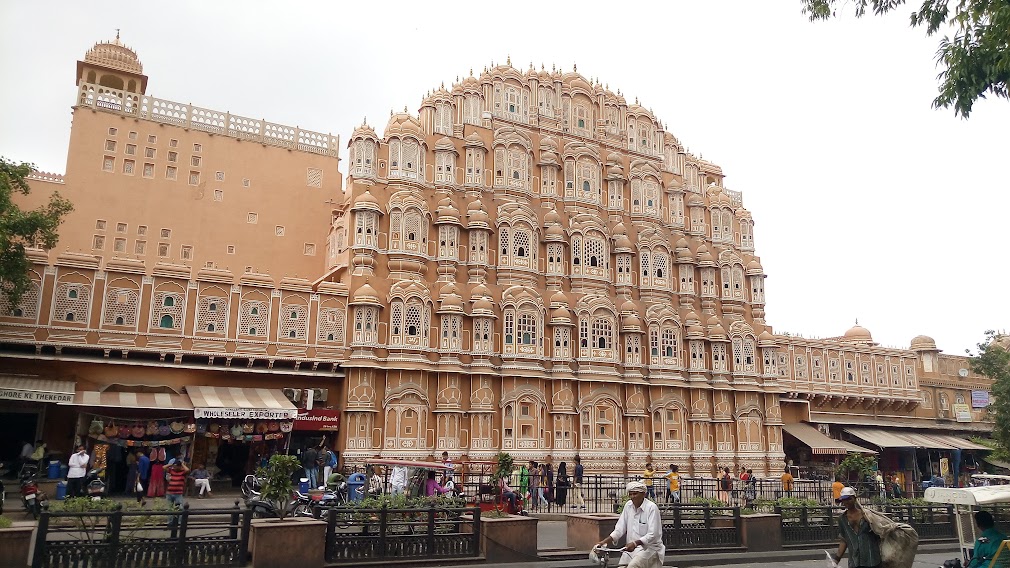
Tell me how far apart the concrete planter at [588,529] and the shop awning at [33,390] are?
16.2m

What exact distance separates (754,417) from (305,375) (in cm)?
2255

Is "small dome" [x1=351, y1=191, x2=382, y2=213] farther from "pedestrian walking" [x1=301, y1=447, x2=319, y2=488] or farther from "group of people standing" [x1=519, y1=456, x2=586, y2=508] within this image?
"group of people standing" [x1=519, y1=456, x2=586, y2=508]

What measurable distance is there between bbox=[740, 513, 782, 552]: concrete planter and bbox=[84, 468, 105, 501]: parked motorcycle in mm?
14272

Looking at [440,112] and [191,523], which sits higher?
[440,112]

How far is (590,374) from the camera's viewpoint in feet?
107

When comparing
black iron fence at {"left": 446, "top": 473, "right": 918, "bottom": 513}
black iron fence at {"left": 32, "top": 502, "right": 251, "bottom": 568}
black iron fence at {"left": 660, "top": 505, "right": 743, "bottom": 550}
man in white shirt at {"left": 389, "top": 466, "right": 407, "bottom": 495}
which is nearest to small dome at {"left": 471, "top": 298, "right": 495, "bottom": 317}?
black iron fence at {"left": 446, "top": 473, "right": 918, "bottom": 513}

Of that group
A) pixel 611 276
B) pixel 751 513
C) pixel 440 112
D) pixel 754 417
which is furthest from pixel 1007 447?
pixel 440 112

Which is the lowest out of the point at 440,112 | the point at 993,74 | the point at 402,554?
the point at 402,554

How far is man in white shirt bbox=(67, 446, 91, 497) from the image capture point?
1858 centimetres

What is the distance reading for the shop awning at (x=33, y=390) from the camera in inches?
850

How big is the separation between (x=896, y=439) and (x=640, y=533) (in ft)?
123

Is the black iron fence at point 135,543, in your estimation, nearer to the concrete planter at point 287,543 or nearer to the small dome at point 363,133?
the concrete planter at point 287,543

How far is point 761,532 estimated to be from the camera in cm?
1585

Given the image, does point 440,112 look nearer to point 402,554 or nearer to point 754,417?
point 754,417
